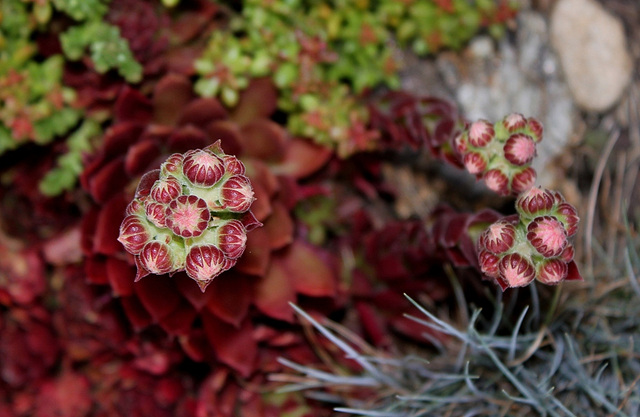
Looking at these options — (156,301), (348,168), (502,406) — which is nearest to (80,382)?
(156,301)

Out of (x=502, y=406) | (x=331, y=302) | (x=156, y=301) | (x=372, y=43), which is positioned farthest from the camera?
(x=372, y=43)

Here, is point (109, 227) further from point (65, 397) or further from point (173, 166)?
point (65, 397)

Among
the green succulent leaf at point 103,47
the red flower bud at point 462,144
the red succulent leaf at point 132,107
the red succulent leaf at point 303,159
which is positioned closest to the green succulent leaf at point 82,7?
the green succulent leaf at point 103,47

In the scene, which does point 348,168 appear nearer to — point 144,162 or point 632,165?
point 144,162

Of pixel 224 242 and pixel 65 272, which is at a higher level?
pixel 224 242

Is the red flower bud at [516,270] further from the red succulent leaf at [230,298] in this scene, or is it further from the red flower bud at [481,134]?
the red succulent leaf at [230,298]

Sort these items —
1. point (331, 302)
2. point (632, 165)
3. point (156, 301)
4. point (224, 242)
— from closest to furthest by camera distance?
1. point (224, 242)
2. point (156, 301)
3. point (331, 302)
4. point (632, 165)
